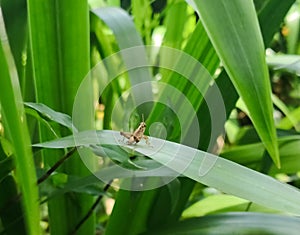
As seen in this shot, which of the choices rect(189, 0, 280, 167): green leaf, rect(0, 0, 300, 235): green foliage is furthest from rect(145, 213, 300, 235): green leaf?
rect(189, 0, 280, 167): green leaf

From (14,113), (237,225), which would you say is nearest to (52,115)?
(14,113)

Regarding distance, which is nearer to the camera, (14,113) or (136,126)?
(14,113)

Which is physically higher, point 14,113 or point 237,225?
point 14,113

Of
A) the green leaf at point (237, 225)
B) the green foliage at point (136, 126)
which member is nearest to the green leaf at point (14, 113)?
the green foliage at point (136, 126)

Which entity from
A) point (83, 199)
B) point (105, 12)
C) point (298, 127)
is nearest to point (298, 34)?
point (298, 127)

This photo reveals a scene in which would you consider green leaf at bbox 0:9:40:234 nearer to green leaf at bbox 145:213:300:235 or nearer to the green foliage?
the green foliage

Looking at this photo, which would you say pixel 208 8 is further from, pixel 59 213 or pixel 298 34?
pixel 298 34

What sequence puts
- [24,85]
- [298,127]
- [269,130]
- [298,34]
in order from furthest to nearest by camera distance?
[298,34], [298,127], [24,85], [269,130]

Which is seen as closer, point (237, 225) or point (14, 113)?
point (14, 113)

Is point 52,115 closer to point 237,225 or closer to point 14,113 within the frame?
point 14,113
